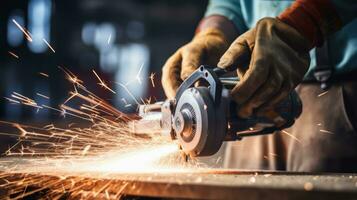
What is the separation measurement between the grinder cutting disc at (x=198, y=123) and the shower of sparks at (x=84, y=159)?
99 millimetres

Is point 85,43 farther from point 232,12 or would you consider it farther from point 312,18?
point 312,18

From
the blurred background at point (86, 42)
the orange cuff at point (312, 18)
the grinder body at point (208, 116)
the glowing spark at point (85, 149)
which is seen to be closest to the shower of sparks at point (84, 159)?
the glowing spark at point (85, 149)

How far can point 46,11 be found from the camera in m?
6.43

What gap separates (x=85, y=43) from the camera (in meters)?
8.19

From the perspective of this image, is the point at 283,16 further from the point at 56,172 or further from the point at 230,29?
the point at 56,172

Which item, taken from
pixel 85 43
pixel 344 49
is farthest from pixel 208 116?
pixel 85 43

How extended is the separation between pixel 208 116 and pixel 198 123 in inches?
2.1

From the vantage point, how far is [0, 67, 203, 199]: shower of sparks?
48.9 inches

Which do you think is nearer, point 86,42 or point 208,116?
→ point 208,116

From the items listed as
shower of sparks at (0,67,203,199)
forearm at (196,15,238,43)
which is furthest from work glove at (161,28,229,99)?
shower of sparks at (0,67,203,199)

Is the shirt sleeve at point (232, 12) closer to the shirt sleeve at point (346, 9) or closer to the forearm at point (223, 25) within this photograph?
the forearm at point (223, 25)

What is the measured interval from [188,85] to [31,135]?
46.3 inches

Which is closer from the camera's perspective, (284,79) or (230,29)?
(284,79)

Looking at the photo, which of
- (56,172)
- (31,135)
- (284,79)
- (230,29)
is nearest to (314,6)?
(284,79)
